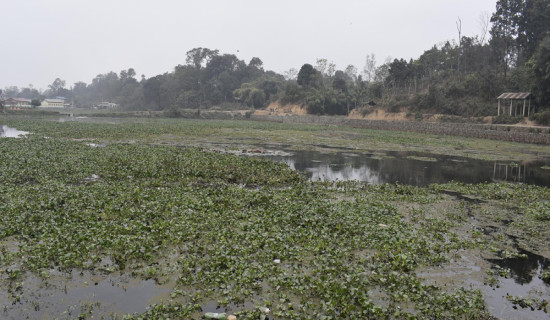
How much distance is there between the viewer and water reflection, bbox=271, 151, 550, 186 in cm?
1778

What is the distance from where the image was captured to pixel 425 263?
7883 mm

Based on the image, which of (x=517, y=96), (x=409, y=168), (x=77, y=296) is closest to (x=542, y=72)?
(x=517, y=96)

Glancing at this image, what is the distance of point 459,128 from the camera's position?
3900 centimetres

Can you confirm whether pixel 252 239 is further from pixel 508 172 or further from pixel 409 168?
pixel 508 172

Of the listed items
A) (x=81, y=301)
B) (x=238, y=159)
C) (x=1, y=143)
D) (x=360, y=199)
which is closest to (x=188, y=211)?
(x=81, y=301)

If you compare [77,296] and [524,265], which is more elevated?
[77,296]

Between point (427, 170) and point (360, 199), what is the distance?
29.8 feet

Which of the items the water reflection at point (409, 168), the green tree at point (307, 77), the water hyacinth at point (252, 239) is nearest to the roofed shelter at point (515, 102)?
the water reflection at point (409, 168)

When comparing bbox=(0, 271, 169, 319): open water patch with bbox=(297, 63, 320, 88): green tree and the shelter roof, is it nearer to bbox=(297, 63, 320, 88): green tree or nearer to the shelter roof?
the shelter roof

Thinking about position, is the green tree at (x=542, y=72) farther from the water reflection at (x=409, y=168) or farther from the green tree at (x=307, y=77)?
the green tree at (x=307, y=77)

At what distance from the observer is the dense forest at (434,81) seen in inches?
1708

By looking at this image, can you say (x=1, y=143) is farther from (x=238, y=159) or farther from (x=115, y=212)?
(x=115, y=212)

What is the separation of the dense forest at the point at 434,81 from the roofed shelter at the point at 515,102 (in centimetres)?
90

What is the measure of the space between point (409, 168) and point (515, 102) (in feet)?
89.0
